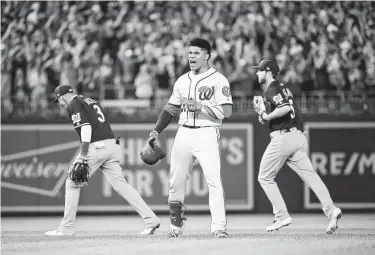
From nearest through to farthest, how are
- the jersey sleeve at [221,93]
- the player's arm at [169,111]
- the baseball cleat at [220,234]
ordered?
the baseball cleat at [220,234] → the jersey sleeve at [221,93] → the player's arm at [169,111]

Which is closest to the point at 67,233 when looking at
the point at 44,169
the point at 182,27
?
the point at 44,169

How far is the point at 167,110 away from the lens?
8734mm

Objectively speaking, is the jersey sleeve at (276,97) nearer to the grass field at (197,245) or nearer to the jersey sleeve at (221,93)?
the jersey sleeve at (221,93)

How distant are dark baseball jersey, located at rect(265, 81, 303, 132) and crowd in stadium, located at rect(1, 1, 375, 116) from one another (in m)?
4.10

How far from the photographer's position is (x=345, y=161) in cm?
1325

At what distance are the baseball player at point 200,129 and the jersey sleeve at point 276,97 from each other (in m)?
0.94

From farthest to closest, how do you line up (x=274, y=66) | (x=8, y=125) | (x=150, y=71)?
(x=150, y=71) < (x=8, y=125) < (x=274, y=66)

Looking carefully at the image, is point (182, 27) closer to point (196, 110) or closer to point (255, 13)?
point (255, 13)

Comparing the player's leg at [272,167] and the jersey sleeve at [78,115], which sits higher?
the jersey sleeve at [78,115]

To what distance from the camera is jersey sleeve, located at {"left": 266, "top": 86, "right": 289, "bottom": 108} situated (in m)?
9.17

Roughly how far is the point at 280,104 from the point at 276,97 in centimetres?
11

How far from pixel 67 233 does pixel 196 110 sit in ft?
8.03

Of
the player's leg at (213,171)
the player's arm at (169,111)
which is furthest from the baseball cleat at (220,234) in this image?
the player's arm at (169,111)

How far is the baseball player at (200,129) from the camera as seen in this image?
27.3 feet
